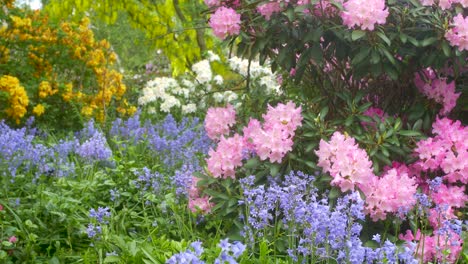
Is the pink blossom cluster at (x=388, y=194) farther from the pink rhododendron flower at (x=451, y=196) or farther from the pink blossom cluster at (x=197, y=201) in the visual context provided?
the pink blossom cluster at (x=197, y=201)

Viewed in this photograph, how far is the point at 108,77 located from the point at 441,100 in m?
4.41

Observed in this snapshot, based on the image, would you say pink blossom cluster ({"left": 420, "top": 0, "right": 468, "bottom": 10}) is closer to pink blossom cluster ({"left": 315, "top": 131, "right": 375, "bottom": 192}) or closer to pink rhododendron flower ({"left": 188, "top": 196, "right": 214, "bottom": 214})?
pink blossom cluster ({"left": 315, "top": 131, "right": 375, "bottom": 192})

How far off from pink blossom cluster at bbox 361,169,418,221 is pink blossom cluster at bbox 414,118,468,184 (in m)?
0.25

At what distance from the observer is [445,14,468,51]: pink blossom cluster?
128 inches

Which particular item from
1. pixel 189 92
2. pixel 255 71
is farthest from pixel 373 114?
pixel 189 92

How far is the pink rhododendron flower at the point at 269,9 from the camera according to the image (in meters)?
3.47

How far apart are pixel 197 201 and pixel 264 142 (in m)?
0.64

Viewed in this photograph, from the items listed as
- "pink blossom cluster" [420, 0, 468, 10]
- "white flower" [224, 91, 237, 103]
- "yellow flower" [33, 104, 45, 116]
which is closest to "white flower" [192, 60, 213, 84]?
"white flower" [224, 91, 237, 103]

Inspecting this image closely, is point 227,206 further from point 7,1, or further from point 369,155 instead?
point 7,1

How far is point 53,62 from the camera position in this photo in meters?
6.94

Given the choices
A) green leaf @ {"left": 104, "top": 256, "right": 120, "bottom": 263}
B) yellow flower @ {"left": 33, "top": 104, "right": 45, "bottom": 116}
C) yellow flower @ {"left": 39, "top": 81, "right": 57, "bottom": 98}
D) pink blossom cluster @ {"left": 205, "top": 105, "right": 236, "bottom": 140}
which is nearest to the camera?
green leaf @ {"left": 104, "top": 256, "right": 120, "bottom": 263}

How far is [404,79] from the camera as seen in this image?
153 inches

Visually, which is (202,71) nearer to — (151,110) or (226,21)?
(151,110)

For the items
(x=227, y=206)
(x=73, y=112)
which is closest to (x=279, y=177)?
(x=227, y=206)
